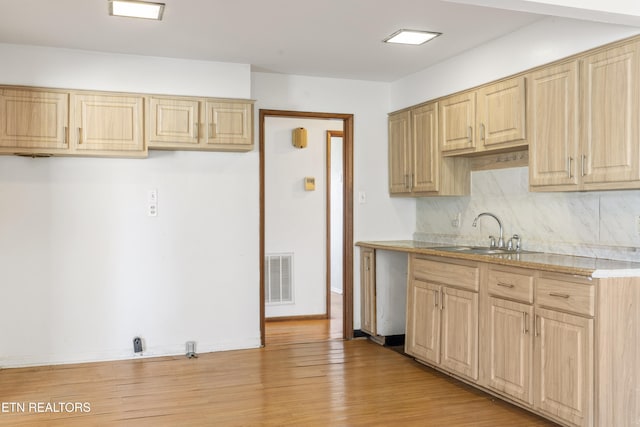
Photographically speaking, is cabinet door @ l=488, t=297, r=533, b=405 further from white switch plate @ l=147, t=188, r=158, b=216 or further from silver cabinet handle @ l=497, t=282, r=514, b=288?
white switch plate @ l=147, t=188, r=158, b=216

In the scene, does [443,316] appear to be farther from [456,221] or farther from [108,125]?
[108,125]

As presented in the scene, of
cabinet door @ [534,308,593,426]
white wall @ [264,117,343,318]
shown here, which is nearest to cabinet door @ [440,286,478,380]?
cabinet door @ [534,308,593,426]

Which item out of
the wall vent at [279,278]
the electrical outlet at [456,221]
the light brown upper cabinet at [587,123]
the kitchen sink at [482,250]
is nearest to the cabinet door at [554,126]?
the light brown upper cabinet at [587,123]

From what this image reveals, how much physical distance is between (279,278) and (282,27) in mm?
3162

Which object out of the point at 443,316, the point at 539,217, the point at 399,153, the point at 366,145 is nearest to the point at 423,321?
the point at 443,316

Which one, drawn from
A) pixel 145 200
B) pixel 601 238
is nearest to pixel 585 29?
pixel 601 238

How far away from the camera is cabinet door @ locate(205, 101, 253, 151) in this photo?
186 inches

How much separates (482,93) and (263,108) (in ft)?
6.26

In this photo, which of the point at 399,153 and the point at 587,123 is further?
the point at 399,153

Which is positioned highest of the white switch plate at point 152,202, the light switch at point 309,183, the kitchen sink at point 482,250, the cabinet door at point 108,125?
the cabinet door at point 108,125

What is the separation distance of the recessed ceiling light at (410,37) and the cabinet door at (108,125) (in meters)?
1.97

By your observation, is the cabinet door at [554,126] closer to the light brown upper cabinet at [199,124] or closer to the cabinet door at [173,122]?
the light brown upper cabinet at [199,124]

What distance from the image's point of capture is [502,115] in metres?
4.04

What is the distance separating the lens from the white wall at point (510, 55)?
3383 millimetres
